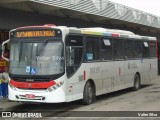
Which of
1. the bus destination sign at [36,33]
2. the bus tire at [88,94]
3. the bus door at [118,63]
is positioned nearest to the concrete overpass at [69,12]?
the bus door at [118,63]

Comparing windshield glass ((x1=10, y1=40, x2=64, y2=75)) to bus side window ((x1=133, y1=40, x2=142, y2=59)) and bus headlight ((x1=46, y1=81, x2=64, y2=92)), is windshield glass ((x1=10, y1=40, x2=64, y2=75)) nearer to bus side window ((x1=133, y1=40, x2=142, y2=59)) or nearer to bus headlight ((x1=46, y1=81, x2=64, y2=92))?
bus headlight ((x1=46, y1=81, x2=64, y2=92))

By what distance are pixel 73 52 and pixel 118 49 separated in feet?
14.0

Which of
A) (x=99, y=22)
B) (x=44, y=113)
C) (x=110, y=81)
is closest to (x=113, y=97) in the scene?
(x=110, y=81)

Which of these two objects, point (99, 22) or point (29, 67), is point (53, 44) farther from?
point (99, 22)

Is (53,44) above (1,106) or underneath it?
above

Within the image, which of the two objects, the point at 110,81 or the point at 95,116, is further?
the point at 110,81

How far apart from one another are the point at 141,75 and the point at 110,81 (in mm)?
4572

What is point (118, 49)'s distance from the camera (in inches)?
683

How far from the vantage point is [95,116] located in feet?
37.9

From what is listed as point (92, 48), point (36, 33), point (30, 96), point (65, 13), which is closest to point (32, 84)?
point (30, 96)

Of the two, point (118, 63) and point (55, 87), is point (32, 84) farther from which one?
point (118, 63)

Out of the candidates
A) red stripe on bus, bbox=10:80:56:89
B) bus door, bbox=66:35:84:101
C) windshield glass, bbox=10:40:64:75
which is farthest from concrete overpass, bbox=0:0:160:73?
red stripe on bus, bbox=10:80:56:89

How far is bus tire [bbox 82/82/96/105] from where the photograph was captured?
14.2 metres

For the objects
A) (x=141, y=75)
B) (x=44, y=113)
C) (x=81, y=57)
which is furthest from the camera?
(x=141, y=75)
